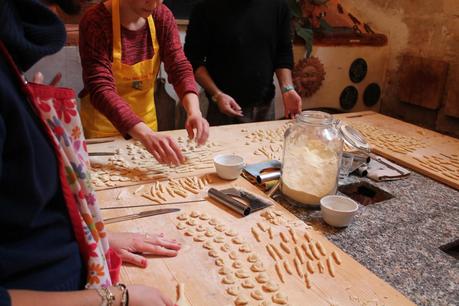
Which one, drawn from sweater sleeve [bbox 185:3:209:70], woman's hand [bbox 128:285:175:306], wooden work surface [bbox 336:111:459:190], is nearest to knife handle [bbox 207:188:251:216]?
woman's hand [bbox 128:285:175:306]

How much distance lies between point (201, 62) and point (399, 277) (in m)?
1.69

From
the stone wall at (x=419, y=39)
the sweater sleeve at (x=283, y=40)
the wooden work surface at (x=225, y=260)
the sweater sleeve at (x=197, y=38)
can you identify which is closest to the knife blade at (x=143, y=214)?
the wooden work surface at (x=225, y=260)

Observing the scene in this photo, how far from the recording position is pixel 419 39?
3314 mm

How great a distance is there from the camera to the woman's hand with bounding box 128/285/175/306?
678 millimetres

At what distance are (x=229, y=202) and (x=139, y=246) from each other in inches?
13.4

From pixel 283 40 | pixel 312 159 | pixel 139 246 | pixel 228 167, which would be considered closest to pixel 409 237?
pixel 312 159

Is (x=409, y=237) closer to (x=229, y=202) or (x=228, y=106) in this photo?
(x=229, y=202)

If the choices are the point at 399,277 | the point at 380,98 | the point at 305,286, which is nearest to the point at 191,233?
the point at 305,286

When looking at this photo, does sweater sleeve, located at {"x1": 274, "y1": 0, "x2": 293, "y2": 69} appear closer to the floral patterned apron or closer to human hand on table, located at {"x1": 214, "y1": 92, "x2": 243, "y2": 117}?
human hand on table, located at {"x1": 214, "y1": 92, "x2": 243, "y2": 117}

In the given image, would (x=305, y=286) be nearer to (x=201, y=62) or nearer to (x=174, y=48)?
(x=174, y=48)

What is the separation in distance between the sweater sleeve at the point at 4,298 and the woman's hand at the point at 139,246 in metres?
0.38

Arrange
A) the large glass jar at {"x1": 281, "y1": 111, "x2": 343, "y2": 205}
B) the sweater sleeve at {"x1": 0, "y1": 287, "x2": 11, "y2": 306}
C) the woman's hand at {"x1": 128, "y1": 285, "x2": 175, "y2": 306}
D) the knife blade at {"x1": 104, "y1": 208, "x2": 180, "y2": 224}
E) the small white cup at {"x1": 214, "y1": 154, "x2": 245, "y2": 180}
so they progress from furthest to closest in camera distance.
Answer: the small white cup at {"x1": 214, "y1": 154, "x2": 245, "y2": 180} → the large glass jar at {"x1": 281, "y1": 111, "x2": 343, "y2": 205} → the knife blade at {"x1": 104, "y1": 208, "x2": 180, "y2": 224} → the woman's hand at {"x1": 128, "y1": 285, "x2": 175, "y2": 306} → the sweater sleeve at {"x1": 0, "y1": 287, "x2": 11, "y2": 306}

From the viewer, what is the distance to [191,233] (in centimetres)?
105

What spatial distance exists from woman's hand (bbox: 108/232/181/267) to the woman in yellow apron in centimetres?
45
